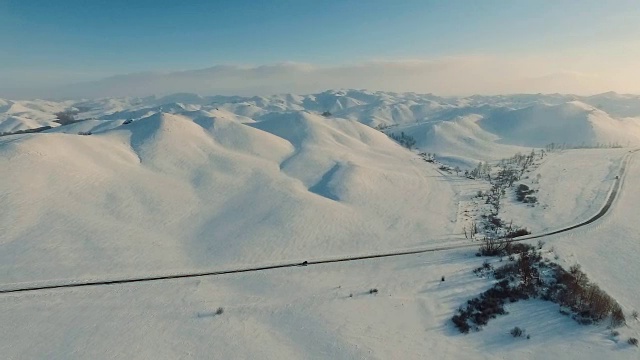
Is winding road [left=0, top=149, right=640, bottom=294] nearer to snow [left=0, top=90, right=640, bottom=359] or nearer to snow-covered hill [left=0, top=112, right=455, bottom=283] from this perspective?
snow [left=0, top=90, right=640, bottom=359]

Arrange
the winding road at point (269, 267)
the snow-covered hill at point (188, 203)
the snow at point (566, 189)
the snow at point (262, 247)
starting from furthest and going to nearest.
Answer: the snow at point (566, 189), the snow-covered hill at point (188, 203), the winding road at point (269, 267), the snow at point (262, 247)

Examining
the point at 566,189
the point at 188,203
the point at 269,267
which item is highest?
the point at 188,203

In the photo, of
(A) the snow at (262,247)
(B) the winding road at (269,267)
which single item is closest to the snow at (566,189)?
(A) the snow at (262,247)

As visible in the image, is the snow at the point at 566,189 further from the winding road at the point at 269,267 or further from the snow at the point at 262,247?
the winding road at the point at 269,267

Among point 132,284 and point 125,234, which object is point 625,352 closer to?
point 132,284

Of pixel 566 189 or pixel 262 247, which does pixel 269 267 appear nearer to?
pixel 262 247

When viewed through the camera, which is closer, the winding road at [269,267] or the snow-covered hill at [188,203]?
the winding road at [269,267]

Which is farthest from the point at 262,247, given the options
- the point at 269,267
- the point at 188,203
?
the point at 188,203

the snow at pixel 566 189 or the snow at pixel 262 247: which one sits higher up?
the snow at pixel 262 247
